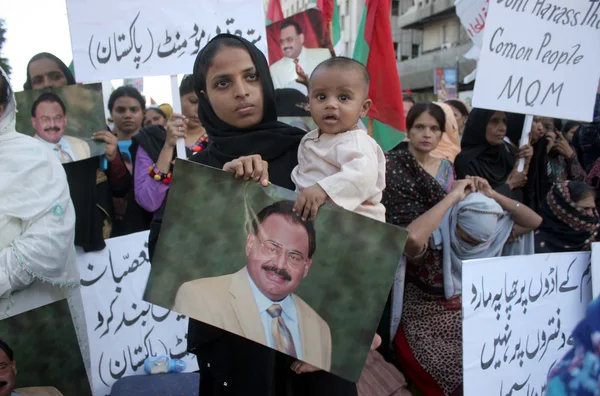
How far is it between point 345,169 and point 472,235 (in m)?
1.28

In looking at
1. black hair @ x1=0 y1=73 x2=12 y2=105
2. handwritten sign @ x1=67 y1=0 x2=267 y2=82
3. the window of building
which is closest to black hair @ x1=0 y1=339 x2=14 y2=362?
black hair @ x1=0 y1=73 x2=12 y2=105

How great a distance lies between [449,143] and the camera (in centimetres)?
404

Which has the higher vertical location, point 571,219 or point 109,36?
point 109,36

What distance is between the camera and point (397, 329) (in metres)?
2.73

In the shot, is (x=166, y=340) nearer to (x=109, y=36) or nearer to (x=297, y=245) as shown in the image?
(x=109, y=36)

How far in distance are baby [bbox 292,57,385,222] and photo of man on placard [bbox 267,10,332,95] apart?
85.9 inches

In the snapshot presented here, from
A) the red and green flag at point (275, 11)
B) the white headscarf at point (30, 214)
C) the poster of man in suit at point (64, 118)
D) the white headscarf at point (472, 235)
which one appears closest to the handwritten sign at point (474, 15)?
the red and green flag at point (275, 11)

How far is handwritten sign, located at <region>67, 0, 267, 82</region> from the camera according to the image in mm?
2742

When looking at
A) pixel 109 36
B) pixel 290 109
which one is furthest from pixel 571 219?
pixel 109 36

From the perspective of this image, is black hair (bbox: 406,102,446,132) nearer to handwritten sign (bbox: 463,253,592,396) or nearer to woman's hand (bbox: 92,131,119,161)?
handwritten sign (bbox: 463,253,592,396)

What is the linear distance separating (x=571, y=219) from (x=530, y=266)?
1.38 metres

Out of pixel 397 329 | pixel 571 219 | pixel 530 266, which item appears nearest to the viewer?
pixel 530 266

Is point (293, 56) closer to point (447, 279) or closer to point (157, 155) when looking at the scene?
point (157, 155)

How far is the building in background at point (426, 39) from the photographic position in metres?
27.0
